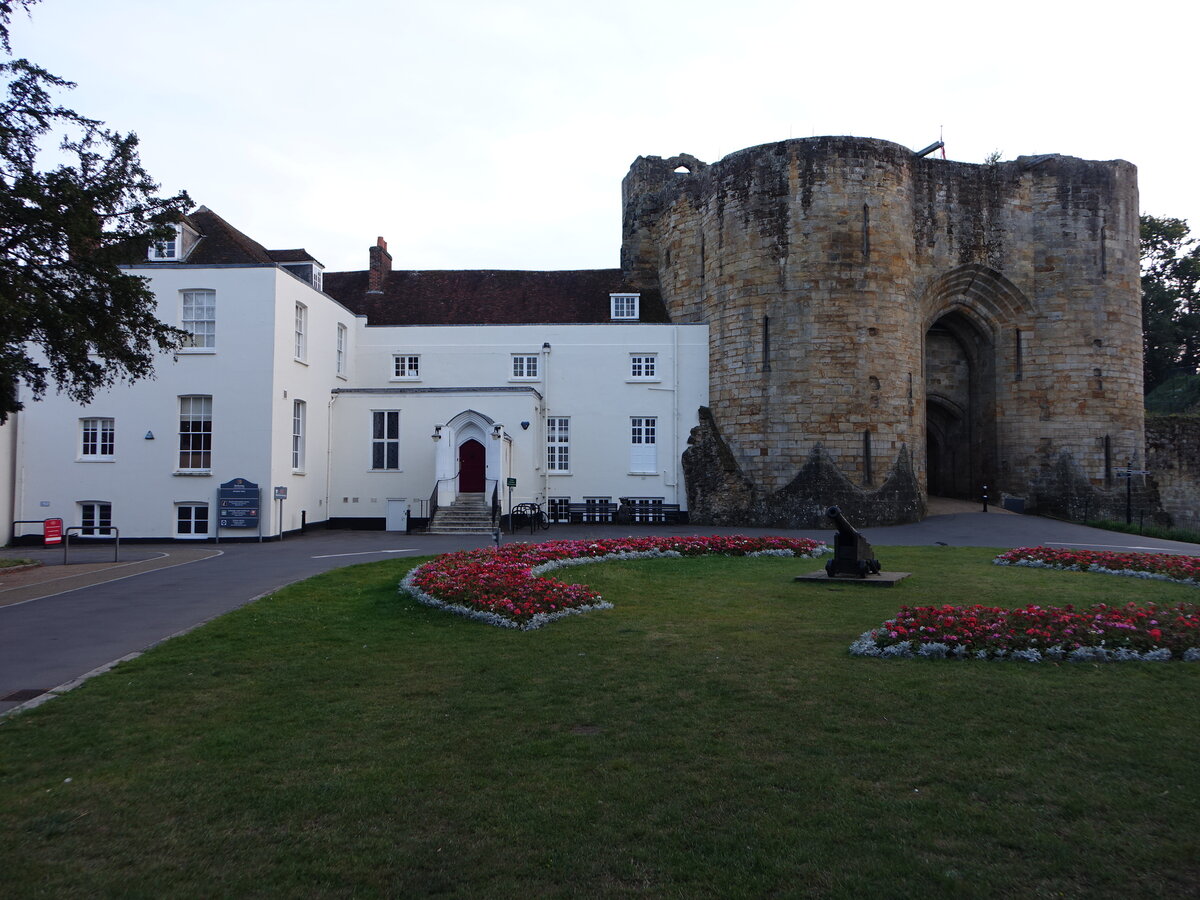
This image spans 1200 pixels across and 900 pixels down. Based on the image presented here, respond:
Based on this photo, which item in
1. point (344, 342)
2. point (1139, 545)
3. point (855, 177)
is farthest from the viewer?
point (344, 342)

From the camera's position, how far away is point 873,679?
757cm

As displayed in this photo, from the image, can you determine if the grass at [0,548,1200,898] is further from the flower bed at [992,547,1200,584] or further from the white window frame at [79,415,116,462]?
the white window frame at [79,415,116,462]

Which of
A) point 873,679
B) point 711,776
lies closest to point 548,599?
point 873,679

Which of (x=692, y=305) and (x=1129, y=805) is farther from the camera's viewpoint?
(x=692, y=305)

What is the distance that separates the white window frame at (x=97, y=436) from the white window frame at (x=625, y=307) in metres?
17.6

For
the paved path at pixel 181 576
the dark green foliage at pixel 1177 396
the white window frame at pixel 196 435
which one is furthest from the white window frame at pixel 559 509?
the dark green foliage at pixel 1177 396

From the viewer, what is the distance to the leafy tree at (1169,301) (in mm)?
48062

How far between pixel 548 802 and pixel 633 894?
3.61ft

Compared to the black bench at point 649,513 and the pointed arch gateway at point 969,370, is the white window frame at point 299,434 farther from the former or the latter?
the pointed arch gateway at point 969,370

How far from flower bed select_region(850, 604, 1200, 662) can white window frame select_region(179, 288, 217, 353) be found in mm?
22203

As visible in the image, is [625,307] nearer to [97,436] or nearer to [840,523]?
[97,436]

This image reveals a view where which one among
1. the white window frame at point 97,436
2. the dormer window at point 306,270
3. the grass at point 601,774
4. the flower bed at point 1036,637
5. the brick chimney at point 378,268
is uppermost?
the brick chimney at point 378,268

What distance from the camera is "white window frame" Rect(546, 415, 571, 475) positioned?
31.7 m

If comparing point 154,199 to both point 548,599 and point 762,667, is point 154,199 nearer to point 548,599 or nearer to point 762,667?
point 548,599
